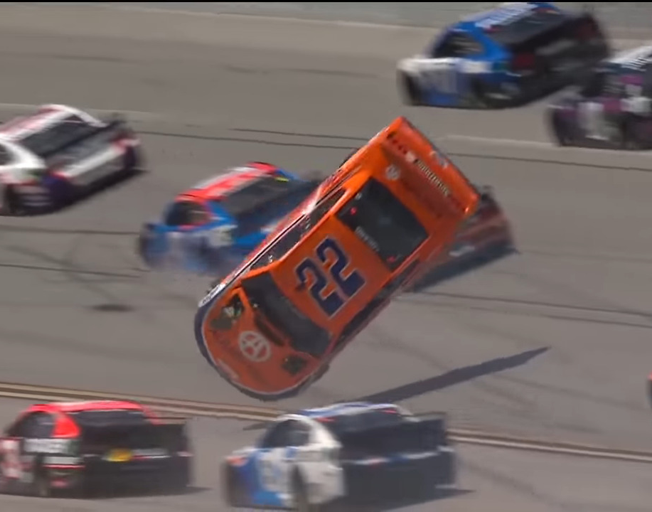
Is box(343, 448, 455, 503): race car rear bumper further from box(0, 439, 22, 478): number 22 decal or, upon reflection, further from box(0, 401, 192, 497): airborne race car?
box(0, 439, 22, 478): number 22 decal

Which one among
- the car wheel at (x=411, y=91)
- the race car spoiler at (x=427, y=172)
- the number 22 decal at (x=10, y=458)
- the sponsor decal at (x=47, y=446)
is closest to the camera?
the sponsor decal at (x=47, y=446)

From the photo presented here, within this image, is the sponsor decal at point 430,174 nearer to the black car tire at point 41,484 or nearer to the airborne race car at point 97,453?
the airborne race car at point 97,453

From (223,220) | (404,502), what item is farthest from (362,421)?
(223,220)

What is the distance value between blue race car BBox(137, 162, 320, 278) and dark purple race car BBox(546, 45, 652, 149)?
→ 177 inches

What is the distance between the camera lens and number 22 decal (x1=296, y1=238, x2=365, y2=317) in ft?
50.8

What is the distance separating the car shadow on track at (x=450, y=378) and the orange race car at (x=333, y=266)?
2.33 ft

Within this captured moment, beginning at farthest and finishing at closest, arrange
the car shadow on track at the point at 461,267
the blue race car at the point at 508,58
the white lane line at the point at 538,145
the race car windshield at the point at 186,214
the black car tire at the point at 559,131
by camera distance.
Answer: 1. the blue race car at the point at 508,58
2. the black car tire at the point at 559,131
3. the white lane line at the point at 538,145
4. the race car windshield at the point at 186,214
5. the car shadow on track at the point at 461,267

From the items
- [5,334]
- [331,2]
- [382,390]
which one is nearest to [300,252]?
[382,390]

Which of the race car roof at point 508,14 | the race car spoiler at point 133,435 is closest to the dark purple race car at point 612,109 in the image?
the race car roof at point 508,14

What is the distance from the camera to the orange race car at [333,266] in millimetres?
15531

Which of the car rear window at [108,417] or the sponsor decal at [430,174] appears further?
the sponsor decal at [430,174]

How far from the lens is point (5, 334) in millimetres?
17859

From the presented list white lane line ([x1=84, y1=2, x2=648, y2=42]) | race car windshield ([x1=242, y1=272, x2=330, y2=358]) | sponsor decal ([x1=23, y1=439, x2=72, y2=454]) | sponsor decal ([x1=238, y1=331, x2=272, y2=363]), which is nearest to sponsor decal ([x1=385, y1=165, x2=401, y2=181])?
race car windshield ([x1=242, y1=272, x2=330, y2=358])

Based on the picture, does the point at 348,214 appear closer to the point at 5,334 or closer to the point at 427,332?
the point at 427,332
